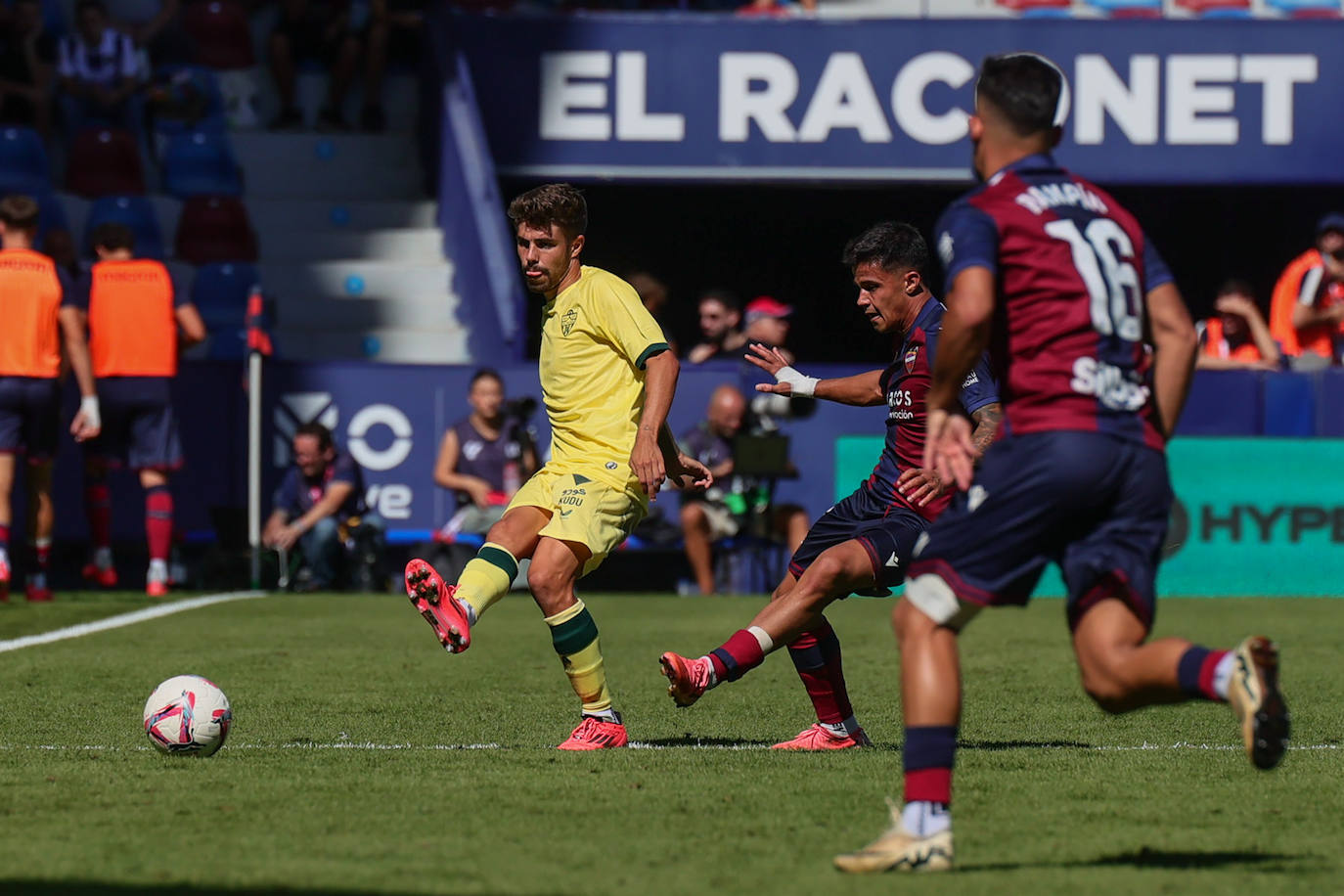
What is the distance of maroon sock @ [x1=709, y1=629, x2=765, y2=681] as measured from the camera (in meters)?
6.71

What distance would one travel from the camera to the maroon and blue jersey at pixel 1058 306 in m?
4.69

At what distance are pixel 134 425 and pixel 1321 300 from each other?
923 cm

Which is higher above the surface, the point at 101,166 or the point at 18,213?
the point at 101,166

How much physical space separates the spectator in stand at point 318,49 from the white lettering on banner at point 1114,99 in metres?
6.63

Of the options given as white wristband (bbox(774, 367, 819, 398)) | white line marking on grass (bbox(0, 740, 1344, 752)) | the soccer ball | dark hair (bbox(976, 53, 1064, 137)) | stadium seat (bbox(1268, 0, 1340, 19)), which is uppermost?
stadium seat (bbox(1268, 0, 1340, 19))

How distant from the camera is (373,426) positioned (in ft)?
50.2

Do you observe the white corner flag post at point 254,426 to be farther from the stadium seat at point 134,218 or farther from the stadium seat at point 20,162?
the stadium seat at point 20,162

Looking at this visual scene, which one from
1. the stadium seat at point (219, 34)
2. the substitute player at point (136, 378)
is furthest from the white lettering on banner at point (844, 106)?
the substitute player at point (136, 378)

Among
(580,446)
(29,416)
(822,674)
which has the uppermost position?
(580,446)

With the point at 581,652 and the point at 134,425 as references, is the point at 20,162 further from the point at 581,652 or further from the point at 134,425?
the point at 581,652

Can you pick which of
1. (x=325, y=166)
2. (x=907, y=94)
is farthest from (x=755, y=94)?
(x=325, y=166)

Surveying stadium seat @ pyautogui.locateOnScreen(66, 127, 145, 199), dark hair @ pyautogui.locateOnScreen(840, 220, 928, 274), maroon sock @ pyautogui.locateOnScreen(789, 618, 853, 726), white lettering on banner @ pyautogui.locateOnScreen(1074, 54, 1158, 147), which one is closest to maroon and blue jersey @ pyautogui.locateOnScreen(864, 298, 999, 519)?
dark hair @ pyautogui.locateOnScreen(840, 220, 928, 274)

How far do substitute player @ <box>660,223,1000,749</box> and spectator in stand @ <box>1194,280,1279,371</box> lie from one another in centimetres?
969

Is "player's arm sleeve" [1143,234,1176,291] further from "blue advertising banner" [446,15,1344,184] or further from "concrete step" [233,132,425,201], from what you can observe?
"concrete step" [233,132,425,201]
